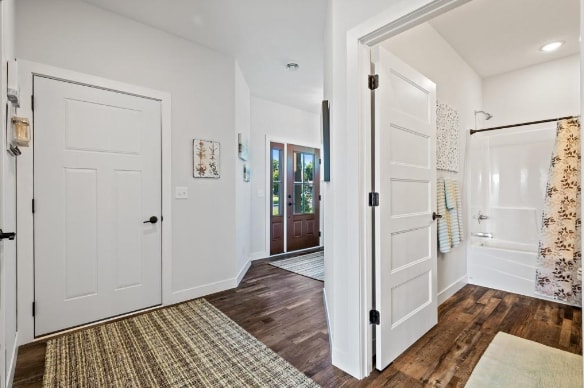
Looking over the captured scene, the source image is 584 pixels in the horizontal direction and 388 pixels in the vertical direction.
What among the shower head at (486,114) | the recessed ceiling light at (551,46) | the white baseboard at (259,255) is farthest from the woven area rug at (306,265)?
the recessed ceiling light at (551,46)

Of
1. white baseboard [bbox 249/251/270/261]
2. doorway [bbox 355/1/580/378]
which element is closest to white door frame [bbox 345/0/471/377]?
doorway [bbox 355/1/580/378]

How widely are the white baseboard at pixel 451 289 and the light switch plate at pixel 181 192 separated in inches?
108

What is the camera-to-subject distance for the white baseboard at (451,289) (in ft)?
8.86

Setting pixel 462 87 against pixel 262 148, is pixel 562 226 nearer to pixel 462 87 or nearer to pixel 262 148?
pixel 462 87

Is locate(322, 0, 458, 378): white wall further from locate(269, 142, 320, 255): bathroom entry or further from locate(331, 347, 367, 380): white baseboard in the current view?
locate(269, 142, 320, 255): bathroom entry

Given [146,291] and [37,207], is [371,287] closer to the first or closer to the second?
[146,291]

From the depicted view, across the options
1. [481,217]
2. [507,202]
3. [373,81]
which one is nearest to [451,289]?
[481,217]

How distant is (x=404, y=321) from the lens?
1855mm

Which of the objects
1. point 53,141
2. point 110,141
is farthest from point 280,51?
point 53,141

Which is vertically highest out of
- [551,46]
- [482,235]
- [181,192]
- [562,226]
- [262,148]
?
[551,46]

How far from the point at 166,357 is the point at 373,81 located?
2251 mm

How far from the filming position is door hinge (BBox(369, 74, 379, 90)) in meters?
1.64

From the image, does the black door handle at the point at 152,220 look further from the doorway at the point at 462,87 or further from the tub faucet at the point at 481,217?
the tub faucet at the point at 481,217

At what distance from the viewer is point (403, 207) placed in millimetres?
1854
